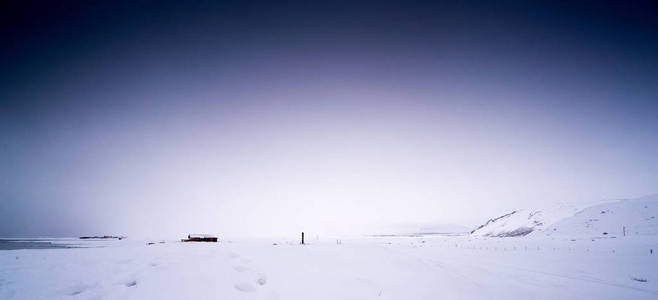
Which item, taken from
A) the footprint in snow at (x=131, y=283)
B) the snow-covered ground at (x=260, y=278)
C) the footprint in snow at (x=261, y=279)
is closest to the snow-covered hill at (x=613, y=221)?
the snow-covered ground at (x=260, y=278)

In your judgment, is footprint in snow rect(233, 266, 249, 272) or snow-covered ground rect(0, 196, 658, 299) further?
footprint in snow rect(233, 266, 249, 272)

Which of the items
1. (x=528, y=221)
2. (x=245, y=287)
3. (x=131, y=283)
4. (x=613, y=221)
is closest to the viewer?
(x=131, y=283)

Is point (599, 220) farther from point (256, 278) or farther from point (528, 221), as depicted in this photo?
point (256, 278)

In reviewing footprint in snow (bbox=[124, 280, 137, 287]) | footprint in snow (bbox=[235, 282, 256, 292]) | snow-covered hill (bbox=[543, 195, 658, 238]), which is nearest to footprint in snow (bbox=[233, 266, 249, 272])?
footprint in snow (bbox=[235, 282, 256, 292])

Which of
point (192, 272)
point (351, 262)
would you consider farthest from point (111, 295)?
point (351, 262)

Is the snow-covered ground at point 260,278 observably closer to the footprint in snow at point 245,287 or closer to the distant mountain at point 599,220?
the footprint in snow at point 245,287

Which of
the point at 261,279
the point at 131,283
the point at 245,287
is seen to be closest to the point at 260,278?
the point at 261,279

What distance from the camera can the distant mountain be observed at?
1296 inches

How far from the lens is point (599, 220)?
127 ft

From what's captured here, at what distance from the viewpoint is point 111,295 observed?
514 cm

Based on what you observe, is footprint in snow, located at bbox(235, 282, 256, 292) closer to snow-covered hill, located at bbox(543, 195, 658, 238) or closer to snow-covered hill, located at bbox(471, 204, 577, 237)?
snow-covered hill, located at bbox(543, 195, 658, 238)

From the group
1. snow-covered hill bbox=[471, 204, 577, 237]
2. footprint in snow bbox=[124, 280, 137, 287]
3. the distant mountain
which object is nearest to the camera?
footprint in snow bbox=[124, 280, 137, 287]

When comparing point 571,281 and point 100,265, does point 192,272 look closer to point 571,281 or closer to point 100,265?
point 100,265

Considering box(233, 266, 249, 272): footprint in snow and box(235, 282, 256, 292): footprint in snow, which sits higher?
box(233, 266, 249, 272): footprint in snow
